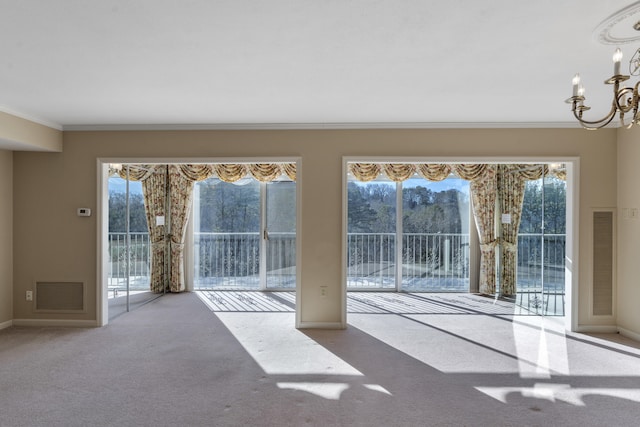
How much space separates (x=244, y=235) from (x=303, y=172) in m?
2.56

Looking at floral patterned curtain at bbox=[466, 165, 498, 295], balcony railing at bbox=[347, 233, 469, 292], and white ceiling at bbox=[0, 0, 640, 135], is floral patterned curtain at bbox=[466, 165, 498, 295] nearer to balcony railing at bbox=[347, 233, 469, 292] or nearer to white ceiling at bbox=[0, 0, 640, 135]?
balcony railing at bbox=[347, 233, 469, 292]

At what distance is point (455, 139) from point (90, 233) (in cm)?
449

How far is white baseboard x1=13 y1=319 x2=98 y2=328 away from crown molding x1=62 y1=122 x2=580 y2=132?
7.58 feet

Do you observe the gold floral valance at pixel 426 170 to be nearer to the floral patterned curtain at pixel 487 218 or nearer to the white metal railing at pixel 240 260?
the floral patterned curtain at pixel 487 218

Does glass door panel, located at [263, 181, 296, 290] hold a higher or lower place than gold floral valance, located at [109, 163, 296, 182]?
lower

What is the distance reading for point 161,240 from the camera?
6.33 metres

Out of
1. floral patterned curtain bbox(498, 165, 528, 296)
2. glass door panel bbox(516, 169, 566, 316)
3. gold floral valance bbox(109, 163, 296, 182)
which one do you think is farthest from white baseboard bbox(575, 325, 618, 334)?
gold floral valance bbox(109, 163, 296, 182)

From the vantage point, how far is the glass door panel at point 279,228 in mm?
6441

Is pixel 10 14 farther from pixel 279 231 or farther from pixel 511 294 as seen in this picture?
pixel 511 294

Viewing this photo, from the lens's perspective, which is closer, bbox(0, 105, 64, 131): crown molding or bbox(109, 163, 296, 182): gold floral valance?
bbox(0, 105, 64, 131): crown molding

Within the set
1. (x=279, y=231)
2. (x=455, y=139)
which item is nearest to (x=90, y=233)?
(x=279, y=231)

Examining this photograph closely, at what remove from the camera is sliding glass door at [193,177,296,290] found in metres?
6.46

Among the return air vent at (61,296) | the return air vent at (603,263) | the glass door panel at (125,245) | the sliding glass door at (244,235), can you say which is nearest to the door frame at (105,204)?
the return air vent at (61,296)

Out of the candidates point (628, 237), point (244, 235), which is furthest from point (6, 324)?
point (628, 237)
